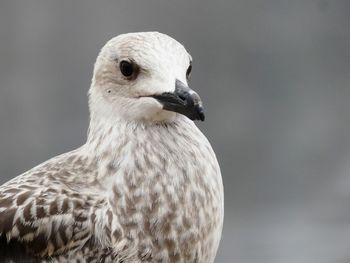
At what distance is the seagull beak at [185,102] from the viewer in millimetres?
2168

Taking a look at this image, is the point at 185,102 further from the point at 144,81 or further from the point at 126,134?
the point at 126,134

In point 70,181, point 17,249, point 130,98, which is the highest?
point 130,98

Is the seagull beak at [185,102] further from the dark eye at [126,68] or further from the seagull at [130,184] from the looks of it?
the dark eye at [126,68]

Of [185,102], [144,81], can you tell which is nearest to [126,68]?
[144,81]

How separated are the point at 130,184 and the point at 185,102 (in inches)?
9.2

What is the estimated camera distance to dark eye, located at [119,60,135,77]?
7.54 ft

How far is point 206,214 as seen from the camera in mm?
2301

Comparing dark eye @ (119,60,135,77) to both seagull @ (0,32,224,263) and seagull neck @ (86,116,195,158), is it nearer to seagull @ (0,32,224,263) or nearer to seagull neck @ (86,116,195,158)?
seagull @ (0,32,224,263)

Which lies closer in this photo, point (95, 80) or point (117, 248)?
point (117, 248)

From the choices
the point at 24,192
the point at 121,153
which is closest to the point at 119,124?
the point at 121,153

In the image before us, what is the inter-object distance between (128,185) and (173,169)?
0.09m

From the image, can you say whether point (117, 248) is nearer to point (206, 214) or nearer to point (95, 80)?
point (206, 214)

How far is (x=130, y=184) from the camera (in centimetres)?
232

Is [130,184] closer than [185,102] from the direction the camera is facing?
No
